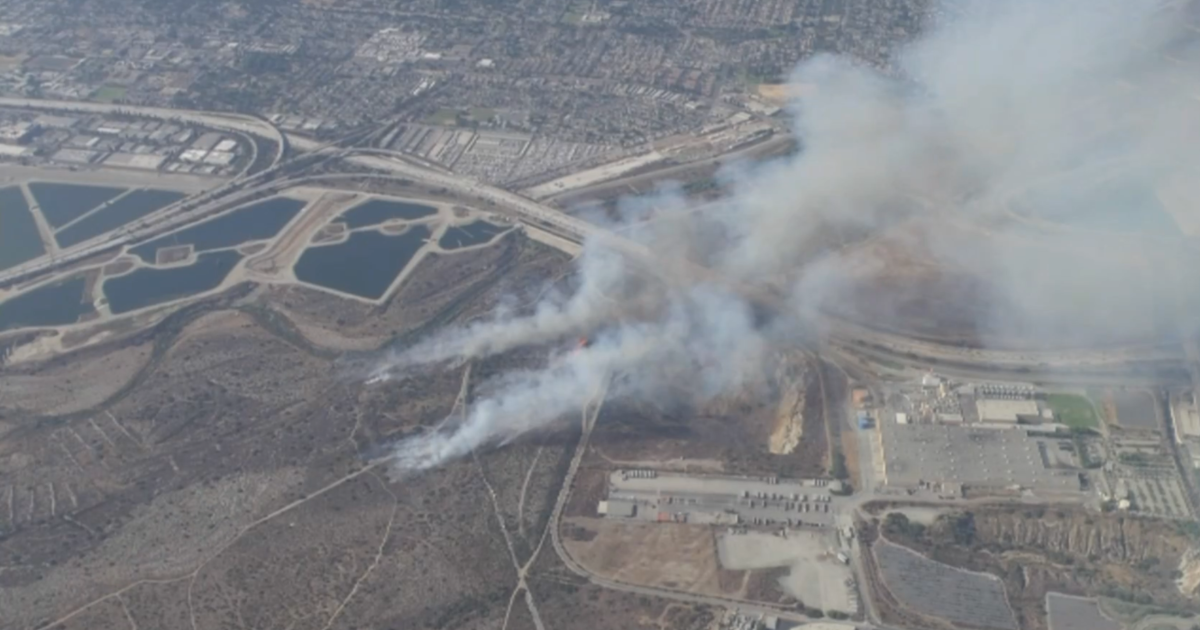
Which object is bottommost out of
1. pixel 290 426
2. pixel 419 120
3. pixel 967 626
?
pixel 967 626

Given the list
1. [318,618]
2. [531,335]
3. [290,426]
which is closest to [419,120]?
[531,335]

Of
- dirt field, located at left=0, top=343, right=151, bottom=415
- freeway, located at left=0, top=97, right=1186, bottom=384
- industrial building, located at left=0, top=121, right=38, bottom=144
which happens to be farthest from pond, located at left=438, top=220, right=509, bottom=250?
industrial building, located at left=0, top=121, right=38, bottom=144

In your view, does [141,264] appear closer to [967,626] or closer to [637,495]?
[637,495]

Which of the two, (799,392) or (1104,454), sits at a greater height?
(799,392)

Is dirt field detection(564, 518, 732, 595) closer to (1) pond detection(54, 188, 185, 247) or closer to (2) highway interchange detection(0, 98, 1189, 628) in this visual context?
(2) highway interchange detection(0, 98, 1189, 628)

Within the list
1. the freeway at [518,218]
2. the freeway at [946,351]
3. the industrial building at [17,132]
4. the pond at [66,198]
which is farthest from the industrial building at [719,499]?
the industrial building at [17,132]

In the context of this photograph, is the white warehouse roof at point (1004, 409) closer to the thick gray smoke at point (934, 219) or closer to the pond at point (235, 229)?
the thick gray smoke at point (934, 219)
